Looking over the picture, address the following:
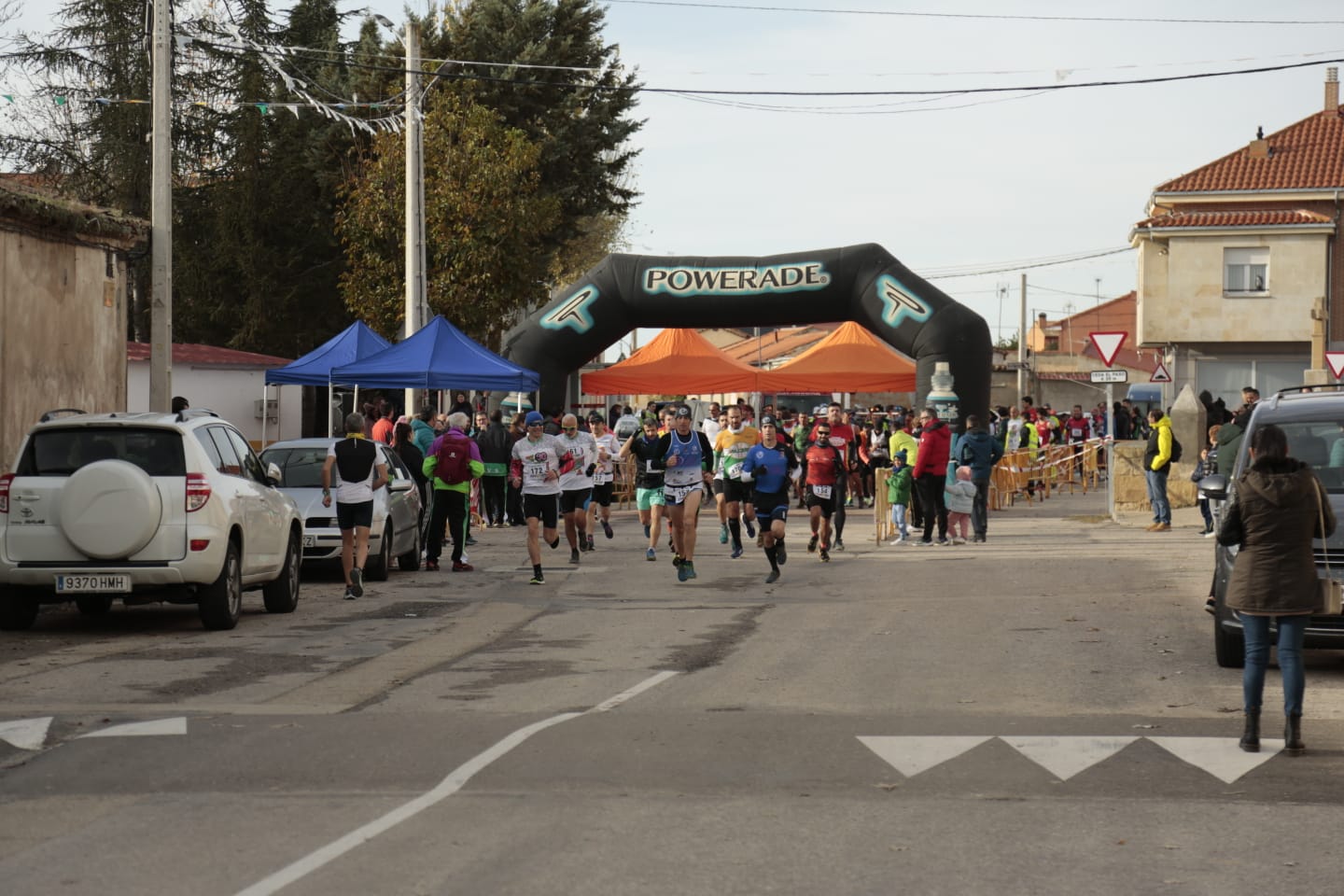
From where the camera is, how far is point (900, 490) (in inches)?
989

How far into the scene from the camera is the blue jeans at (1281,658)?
8.98 meters

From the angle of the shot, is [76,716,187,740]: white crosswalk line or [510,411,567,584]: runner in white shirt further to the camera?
[510,411,567,584]: runner in white shirt

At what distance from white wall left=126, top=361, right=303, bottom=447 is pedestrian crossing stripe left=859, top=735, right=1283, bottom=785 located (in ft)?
96.3

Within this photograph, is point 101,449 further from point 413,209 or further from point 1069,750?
point 413,209

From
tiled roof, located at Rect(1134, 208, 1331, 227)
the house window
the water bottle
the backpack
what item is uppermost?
tiled roof, located at Rect(1134, 208, 1331, 227)

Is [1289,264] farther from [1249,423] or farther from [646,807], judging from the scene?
[646,807]

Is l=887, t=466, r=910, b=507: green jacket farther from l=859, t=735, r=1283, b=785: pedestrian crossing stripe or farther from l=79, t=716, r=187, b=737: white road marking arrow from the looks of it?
l=79, t=716, r=187, b=737: white road marking arrow

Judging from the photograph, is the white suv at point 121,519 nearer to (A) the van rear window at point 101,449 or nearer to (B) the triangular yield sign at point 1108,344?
(A) the van rear window at point 101,449

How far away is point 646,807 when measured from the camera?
24.5 feet

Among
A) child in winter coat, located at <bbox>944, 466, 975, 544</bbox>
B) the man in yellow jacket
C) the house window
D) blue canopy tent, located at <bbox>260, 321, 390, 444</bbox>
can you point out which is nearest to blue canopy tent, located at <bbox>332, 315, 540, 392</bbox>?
blue canopy tent, located at <bbox>260, 321, 390, 444</bbox>

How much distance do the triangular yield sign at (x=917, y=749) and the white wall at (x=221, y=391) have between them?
2926 centimetres

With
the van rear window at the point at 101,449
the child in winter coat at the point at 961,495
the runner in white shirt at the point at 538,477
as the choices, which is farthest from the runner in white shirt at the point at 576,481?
the van rear window at the point at 101,449

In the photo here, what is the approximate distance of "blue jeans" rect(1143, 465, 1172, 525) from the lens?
2717 centimetres

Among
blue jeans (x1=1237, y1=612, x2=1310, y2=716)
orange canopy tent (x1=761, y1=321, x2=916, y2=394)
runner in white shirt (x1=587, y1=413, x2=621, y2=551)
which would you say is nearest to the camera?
blue jeans (x1=1237, y1=612, x2=1310, y2=716)
